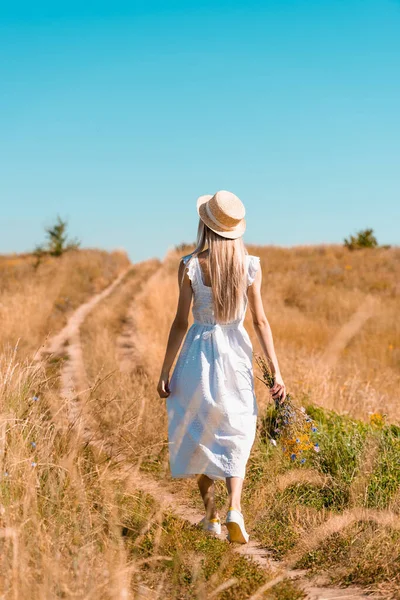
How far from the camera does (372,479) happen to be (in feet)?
14.3

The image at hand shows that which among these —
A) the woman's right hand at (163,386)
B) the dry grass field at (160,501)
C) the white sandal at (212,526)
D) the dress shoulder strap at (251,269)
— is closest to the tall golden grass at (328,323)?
the dry grass field at (160,501)

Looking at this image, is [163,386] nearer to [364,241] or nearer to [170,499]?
[170,499]

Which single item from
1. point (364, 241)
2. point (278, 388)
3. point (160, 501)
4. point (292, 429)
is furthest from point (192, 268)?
point (364, 241)

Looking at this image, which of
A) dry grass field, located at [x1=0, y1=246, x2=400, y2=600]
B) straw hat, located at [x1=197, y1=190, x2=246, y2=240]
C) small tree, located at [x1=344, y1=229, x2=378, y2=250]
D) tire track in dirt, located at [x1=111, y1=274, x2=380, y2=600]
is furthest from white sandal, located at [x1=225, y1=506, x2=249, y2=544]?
small tree, located at [x1=344, y1=229, x2=378, y2=250]

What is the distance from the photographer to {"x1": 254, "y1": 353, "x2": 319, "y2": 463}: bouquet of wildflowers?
4602 mm

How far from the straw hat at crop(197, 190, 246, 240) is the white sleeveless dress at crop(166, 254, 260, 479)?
0.71ft

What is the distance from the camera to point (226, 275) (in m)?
3.96

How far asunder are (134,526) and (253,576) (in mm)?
869

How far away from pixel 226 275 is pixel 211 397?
0.76 meters

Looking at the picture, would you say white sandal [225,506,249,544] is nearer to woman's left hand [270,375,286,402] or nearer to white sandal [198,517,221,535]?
white sandal [198,517,221,535]

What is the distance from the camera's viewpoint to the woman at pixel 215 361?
396cm

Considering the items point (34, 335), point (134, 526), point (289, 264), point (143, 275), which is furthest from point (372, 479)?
point (289, 264)

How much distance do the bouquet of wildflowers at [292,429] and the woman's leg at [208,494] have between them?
687mm

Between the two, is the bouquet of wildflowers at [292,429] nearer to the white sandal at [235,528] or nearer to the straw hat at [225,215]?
the white sandal at [235,528]
